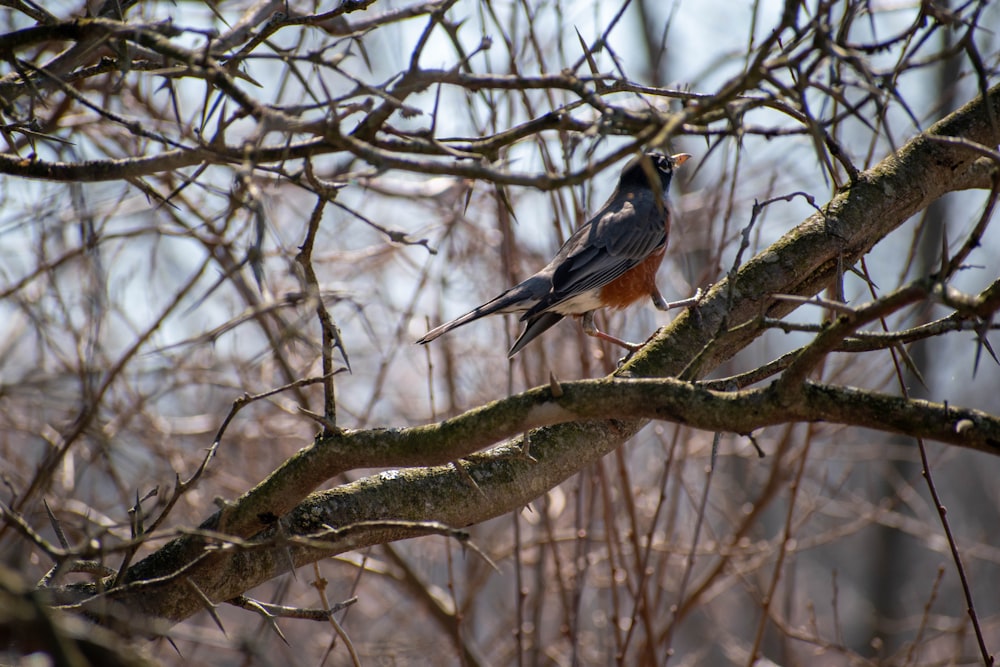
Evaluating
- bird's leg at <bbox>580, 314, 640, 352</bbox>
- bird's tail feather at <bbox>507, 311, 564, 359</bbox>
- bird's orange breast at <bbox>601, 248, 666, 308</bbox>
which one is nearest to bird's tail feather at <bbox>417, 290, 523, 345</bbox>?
bird's tail feather at <bbox>507, 311, 564, 359</bbox>

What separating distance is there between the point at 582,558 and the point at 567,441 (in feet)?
6.40

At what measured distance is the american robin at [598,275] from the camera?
397 centimetres

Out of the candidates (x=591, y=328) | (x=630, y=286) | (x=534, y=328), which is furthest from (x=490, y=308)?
(x=630, y=286)

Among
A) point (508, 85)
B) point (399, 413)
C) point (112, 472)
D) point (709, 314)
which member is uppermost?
point (399, 413)

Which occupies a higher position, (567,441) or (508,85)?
(508,85)

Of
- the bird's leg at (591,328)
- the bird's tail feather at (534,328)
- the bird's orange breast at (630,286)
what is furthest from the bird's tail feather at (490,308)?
the bird's orange breast at (630,286)

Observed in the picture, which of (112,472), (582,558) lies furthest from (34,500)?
(582,558)

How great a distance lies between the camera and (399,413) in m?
6.27

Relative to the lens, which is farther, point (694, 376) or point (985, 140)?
point (985, 140)

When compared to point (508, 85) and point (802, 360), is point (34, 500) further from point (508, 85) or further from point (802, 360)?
point (802, 360)

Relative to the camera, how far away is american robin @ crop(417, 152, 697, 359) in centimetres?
397

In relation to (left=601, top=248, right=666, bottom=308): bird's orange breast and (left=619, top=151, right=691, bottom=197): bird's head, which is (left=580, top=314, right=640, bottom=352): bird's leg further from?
(left=619, top=151, right=691, bottom=197): bird's head

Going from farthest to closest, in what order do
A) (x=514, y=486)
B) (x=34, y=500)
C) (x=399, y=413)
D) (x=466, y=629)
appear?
(x=399, y=413), (x=466, y=629), (x=34, y=500), (x=514, y=486)

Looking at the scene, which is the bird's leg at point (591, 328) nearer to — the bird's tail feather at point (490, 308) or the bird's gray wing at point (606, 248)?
the bird's gray wing at point (606, 248)
